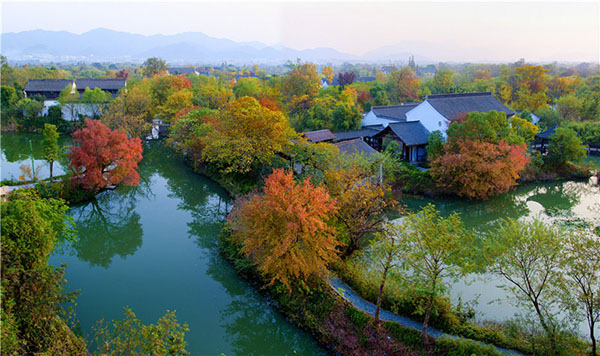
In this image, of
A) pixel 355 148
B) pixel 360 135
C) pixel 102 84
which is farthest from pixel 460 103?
pixel 102 84

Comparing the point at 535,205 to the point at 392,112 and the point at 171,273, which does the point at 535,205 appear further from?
the point at 171,273

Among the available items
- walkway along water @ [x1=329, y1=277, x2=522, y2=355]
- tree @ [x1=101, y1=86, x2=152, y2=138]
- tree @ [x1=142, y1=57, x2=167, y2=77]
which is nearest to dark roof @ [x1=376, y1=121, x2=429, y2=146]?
walkway along water @ [x1=329, y1=277, x2=522, y2=355]

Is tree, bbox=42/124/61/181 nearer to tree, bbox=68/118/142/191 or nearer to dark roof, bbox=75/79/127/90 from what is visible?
tree, bbox=68/118/142/191

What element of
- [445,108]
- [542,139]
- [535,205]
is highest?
[445,108]

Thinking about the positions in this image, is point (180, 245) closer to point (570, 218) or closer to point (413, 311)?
point (413, 311)

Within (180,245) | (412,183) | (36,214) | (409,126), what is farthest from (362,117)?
(36,214)
